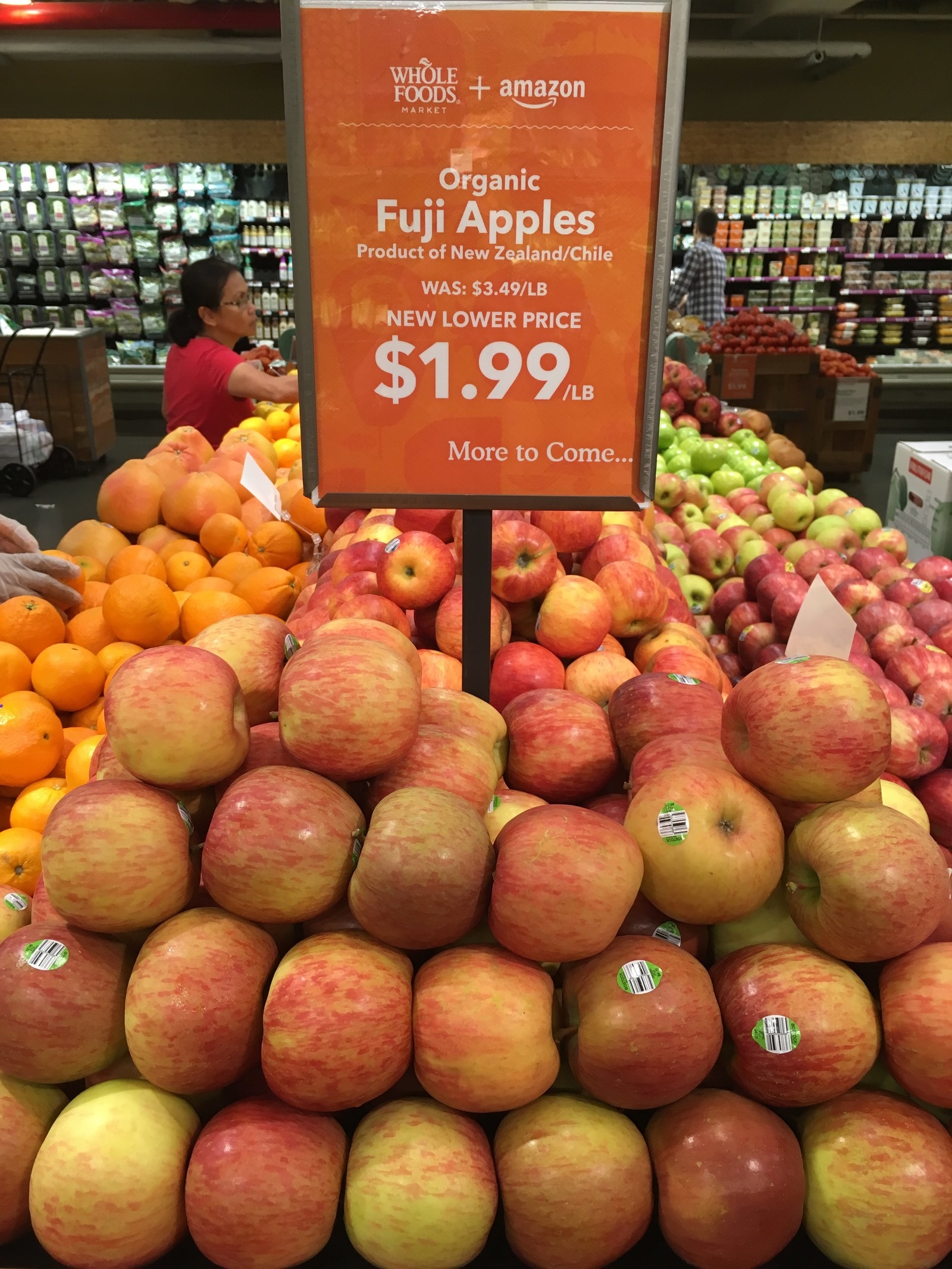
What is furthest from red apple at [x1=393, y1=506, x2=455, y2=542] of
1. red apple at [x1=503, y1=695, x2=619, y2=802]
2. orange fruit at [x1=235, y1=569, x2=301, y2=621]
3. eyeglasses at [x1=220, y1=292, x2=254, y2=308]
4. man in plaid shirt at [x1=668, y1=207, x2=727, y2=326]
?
man in plaid shirt at [x1=668, y1=207, x2=727, y2=326]

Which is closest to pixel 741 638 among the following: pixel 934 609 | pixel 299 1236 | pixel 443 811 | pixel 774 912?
pixel 934 609

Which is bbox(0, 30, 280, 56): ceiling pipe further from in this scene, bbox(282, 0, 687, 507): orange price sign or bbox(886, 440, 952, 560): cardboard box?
bbox(282, 0, 687, 507): orange price sign

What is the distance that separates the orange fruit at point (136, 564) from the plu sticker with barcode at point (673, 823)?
167cm

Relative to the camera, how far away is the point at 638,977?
0.88 metres

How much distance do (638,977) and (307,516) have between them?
190cm

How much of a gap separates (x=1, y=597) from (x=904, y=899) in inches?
79.5

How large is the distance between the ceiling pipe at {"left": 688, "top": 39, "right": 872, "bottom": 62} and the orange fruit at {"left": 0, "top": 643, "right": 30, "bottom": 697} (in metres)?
9.12

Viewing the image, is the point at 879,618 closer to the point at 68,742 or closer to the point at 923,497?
the point at 923,497

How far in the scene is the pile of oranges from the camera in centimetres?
174

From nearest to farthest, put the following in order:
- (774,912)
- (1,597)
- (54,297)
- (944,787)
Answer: (774,912)
(944,787)
(1,597)
(54,297)

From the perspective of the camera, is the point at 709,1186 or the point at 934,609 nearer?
the point at 709,1186

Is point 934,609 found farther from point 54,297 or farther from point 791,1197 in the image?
point 54,297

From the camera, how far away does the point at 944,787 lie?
163 cm

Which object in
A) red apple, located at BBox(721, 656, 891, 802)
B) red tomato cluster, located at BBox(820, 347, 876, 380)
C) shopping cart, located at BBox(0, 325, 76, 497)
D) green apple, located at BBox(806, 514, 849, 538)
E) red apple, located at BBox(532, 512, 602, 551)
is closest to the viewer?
red apple, located at BBox(721, 656, 891, 802)
